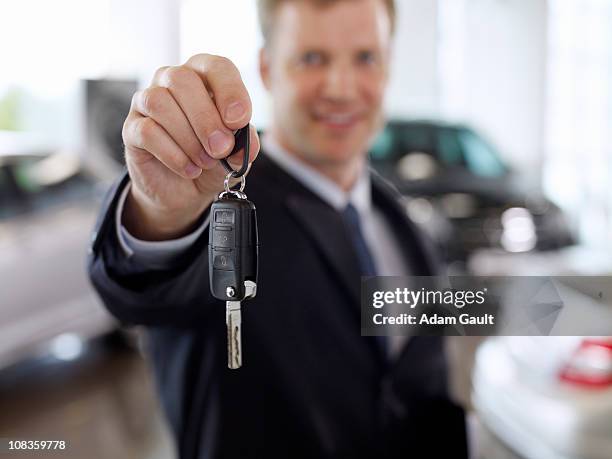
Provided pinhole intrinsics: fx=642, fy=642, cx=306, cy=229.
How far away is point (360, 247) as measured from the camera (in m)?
0.66

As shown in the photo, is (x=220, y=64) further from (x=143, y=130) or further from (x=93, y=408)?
(x=93, y=408)

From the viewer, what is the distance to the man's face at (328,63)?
54 centimetres

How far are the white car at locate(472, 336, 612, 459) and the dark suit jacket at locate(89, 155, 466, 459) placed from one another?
0.29ft

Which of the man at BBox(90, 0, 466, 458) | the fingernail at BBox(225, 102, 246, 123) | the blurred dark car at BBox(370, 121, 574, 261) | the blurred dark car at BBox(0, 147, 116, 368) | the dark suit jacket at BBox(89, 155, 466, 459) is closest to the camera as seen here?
the fingernail at BBox(225, 102, 246, 123)

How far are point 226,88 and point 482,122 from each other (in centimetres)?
39

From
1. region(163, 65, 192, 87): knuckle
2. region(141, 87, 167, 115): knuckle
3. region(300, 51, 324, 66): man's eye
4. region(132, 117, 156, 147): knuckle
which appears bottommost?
region(132, 117, 156, 147): knuckle

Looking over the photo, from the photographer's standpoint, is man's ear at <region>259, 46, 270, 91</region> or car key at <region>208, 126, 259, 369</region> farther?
man's ear at <region>259, 46, 270, 91</region>

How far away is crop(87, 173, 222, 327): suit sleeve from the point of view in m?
0.42

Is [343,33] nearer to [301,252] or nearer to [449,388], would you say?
[301,252]

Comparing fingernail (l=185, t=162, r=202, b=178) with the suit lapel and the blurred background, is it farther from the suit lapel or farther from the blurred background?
the suit lapel

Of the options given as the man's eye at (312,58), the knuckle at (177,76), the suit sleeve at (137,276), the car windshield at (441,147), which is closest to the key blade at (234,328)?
the suit sleeve at (137,276)

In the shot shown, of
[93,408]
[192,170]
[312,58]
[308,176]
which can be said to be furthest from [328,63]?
[93,408]

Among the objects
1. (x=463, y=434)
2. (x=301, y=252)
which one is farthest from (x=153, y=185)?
(x=463, y=434)

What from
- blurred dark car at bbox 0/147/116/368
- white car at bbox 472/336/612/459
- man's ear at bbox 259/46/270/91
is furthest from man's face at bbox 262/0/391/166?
blurred dark car at bbox 0/147/116/368
